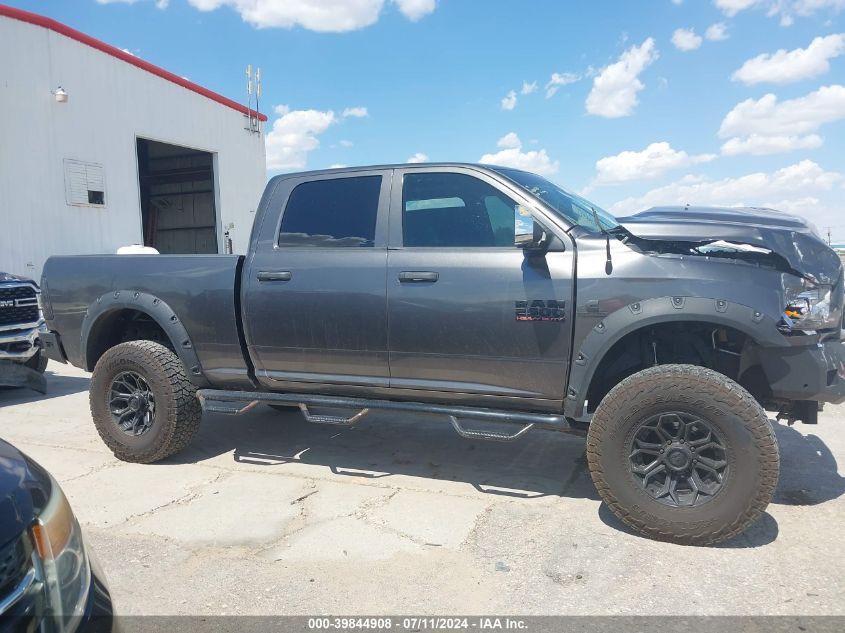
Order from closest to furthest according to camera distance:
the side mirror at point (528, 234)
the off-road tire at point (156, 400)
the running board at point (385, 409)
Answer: the side mirror at point (528, 234) < the running board at point (385, 409) < the off-road tire at point (156, 400)

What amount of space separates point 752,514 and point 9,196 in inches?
507

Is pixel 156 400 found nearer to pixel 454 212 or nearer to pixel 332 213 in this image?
pixel 332 213

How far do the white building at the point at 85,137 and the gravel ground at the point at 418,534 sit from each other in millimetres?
8730

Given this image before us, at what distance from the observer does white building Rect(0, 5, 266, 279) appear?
11617 mm

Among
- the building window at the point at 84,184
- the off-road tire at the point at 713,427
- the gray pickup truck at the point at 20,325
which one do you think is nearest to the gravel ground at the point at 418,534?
the off-road tire at the point at 713,427

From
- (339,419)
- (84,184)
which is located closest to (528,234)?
(339,419)

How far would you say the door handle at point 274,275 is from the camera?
13.5 feet

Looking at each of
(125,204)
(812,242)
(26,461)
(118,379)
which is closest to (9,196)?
(125,204)

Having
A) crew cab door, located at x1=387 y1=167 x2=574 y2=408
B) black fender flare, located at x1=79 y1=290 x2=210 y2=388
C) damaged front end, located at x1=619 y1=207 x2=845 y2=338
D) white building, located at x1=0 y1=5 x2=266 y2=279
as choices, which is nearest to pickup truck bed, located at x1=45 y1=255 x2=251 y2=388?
black fender flare, located at x1=79 y1=290 x2=210 y2=388

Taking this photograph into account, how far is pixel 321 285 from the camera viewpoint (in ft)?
13.1

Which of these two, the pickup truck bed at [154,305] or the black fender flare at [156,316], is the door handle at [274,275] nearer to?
the pickup truck bed at [154,305]

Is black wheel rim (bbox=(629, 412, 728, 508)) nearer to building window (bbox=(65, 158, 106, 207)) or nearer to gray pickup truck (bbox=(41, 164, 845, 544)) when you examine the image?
gray pickup truck (bbox=(41, 164, 845, 544))

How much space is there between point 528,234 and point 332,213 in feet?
4.66

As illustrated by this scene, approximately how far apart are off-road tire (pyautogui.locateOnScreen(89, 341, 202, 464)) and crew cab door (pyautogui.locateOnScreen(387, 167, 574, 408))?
64.3 inches
